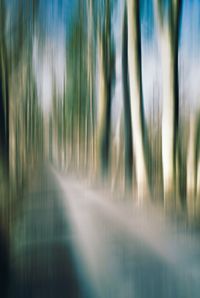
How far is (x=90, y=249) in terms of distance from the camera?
1.35 metres

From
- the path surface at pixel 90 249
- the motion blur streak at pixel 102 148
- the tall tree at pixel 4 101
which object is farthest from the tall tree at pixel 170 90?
the tall tree at pixel 4 101

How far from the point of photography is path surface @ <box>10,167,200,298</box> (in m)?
1.33

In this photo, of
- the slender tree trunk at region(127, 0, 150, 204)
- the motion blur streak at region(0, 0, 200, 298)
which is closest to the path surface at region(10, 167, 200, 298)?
the motion blur streak at region(0, 0, 200, 298)

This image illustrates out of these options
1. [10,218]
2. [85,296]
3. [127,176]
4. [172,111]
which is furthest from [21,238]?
[172,111]

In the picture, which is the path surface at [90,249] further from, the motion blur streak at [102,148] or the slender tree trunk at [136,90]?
the slender tree trunk at [136,90]

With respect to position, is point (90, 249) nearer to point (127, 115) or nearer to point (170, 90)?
point (127, 115)

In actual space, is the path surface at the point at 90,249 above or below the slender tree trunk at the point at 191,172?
below

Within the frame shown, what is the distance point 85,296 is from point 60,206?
272 millimetres

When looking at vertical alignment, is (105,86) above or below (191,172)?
above

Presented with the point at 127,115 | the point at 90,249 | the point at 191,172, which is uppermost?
the point at 127,115

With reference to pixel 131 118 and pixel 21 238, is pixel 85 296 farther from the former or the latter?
pixel 131 118

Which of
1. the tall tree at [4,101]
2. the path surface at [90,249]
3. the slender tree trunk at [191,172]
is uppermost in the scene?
the tall tree at [4,101]

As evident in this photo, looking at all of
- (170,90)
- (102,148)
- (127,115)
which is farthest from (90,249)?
(170,90)

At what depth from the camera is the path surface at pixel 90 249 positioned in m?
1.33
